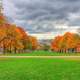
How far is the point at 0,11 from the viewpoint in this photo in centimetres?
4612

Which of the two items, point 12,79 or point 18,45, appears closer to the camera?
point 12,79

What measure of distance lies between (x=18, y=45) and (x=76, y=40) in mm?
25836

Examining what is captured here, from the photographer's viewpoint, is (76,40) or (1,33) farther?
(76,40)

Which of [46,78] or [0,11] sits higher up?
[0,11]

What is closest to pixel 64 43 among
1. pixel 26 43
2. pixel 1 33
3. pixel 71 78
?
pixel 26 43

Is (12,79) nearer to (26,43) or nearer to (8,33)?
(8,33)

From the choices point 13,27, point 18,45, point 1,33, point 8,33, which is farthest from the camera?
point 18,45

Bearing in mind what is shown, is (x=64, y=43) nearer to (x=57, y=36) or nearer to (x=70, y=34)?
(x=70, y=34)

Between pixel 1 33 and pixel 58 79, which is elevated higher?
pixel 1 33

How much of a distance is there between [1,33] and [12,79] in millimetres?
44405

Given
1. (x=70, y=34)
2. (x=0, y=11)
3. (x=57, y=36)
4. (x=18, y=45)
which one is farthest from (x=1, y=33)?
(x=57, y=36)

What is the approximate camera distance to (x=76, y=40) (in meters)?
98.0

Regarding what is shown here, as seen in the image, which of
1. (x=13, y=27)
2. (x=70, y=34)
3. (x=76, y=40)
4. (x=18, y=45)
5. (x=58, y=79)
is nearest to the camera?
(x=58, y=79)

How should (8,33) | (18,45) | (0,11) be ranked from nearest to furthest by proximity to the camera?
(0,11) → (8,33) → (18,45)
